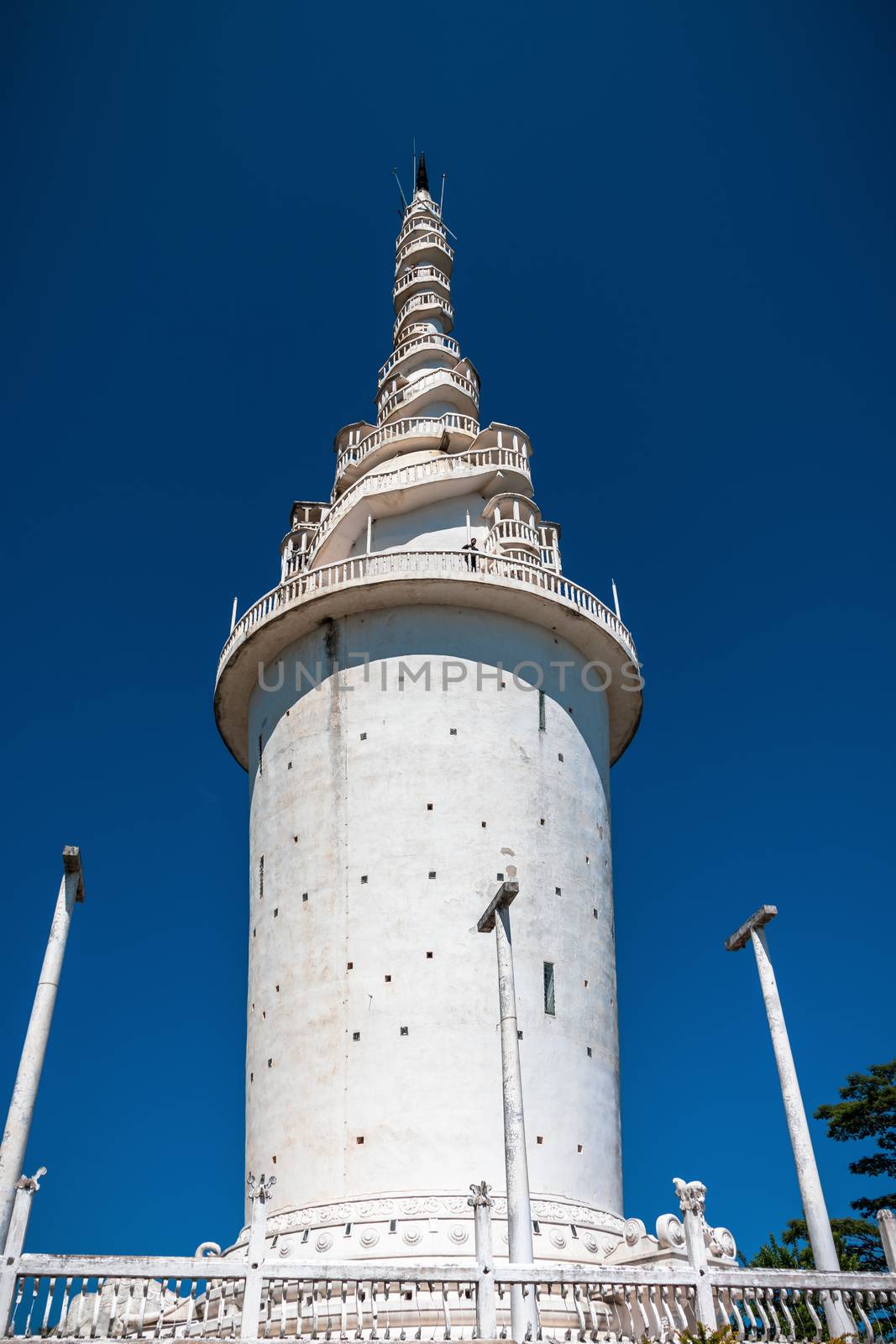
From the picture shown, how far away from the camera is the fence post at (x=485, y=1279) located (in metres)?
13.4

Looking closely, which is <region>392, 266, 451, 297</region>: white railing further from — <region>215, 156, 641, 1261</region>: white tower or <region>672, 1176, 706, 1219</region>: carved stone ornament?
<region>672, 1176, 706, 1219</region>: carved stone ornament

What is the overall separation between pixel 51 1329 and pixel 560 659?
18.8m

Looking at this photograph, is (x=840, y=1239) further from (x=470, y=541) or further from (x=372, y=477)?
(x=372, y=477)

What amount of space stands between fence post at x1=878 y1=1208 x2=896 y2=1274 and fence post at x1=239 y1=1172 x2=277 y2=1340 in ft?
24.4

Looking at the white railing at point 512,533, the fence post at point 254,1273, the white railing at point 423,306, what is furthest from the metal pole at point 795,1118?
the white railing at point 423,306

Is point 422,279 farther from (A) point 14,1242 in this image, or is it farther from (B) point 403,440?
(A) point 14,1242

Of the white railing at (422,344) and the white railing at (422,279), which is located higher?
the white railing at (422,279)

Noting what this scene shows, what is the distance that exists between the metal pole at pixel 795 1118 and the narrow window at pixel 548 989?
21.7ft

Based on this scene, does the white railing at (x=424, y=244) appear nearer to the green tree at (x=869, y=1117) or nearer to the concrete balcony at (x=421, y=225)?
the concrete balcony at (x=421, y=225)

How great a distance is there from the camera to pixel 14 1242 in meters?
13.7

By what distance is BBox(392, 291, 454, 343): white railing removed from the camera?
41719mm

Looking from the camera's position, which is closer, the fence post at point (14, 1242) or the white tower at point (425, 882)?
the fence post at point (14, 1242)

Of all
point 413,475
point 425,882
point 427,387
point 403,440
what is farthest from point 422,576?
point 427,387

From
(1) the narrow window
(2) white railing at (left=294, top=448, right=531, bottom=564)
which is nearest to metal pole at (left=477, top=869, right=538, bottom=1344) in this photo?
(1) the narrow window
